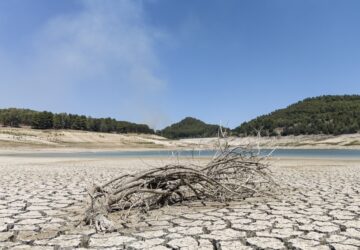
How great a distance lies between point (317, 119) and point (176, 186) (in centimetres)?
10692

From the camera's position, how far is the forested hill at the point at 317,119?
9725 centimetres

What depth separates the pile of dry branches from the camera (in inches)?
234

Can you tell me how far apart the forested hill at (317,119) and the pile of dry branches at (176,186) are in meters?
76.4

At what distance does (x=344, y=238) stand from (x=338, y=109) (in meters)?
117

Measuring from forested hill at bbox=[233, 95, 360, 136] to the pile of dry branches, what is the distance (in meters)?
76.4

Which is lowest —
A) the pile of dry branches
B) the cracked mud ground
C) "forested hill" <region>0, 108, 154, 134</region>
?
the cracked mud ground

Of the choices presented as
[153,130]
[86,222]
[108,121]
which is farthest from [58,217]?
[153,130]

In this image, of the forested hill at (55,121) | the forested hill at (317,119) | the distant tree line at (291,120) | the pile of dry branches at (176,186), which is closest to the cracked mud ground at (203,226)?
the pile of dry branches at (176,186)

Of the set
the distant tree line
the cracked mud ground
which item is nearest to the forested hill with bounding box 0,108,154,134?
the distant tree line

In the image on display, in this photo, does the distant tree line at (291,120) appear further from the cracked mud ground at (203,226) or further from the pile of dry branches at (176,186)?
the cracked mud ground at (203,226)

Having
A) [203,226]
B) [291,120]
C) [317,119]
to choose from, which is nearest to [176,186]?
[203,226]

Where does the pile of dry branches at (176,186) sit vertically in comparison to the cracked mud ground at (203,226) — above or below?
above

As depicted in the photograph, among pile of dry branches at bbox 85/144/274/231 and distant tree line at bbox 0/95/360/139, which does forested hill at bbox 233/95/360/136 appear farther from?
pile of dry branches at bbox 85/144/274/231

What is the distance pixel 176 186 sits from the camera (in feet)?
22.5
